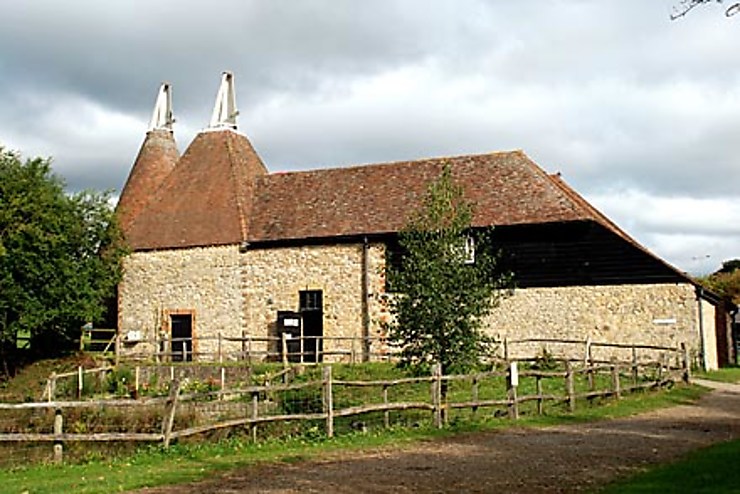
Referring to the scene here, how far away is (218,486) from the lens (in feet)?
34.0

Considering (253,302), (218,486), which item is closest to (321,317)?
(253,302)

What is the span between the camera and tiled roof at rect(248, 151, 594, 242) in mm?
29844

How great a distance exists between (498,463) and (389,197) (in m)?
21.6

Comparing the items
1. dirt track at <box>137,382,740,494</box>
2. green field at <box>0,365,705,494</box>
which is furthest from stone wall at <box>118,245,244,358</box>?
dirt track at <box>137,382,740,494</box>

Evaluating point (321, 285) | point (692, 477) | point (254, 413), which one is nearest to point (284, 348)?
point (321, 285)

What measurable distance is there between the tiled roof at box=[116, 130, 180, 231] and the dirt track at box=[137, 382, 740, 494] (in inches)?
1003

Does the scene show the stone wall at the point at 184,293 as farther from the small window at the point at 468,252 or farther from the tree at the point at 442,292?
the small window at the point at 468,252

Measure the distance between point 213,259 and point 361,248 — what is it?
6.09 meters

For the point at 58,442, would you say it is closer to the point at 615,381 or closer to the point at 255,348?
the point at 615,381

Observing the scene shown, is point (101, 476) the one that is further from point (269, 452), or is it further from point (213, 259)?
point (213, 259)

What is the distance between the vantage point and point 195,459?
41.1 feet

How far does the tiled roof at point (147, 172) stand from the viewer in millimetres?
37219

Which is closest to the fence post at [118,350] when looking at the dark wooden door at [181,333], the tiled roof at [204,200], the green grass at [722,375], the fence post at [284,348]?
the dark wooden door at [181,333]

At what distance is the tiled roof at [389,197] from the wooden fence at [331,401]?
613 cm
